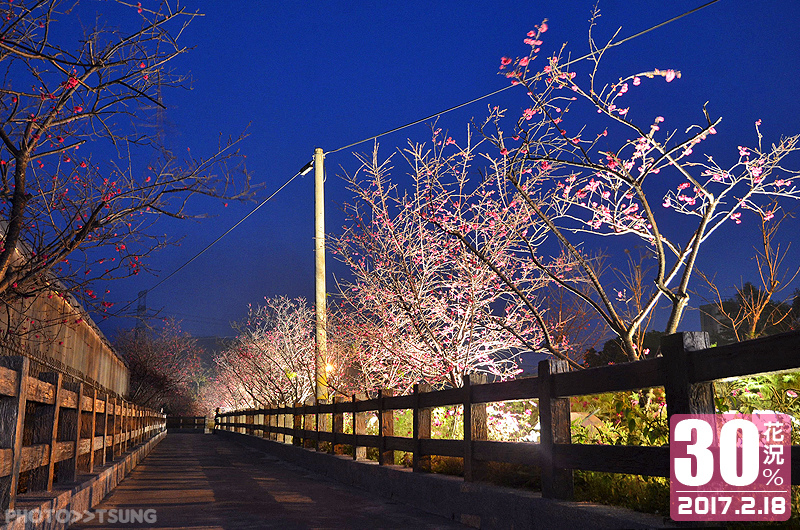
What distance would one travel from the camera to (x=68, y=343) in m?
12.3

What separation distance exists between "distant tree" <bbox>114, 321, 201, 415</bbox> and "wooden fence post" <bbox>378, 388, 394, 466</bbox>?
511 inches

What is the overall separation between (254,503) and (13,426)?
3.80m

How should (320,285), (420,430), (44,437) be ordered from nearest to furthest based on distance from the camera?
(44,437)
(420,430)
(320,285)

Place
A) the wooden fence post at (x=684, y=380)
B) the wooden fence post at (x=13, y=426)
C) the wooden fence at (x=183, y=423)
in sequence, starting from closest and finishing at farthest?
the wooden fence post at (x=684, y=380)
the wooden fence post at (x=13, y=426)
the wooden fence at (x=183, y=423)

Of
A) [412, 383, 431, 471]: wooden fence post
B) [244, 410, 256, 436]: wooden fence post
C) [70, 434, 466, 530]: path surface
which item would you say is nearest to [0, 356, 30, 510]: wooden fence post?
[70, 434, 466, 530]: path surface

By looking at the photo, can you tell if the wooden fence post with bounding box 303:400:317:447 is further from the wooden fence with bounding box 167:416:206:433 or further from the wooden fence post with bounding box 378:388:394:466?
the wooden fence with bounding box 167:416:206:433

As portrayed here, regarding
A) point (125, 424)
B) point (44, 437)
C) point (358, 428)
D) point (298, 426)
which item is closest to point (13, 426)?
point (44, 437)

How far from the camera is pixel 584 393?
4.95m

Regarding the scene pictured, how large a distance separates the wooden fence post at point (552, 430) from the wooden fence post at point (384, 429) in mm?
4570

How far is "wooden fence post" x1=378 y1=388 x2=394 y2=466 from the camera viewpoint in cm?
965

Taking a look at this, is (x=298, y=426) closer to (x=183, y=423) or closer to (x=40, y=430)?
(x=40, y=430)

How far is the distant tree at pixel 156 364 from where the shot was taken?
38344 mm

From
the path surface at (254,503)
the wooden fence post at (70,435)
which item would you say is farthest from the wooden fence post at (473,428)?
the wooden fence post at (70,435)

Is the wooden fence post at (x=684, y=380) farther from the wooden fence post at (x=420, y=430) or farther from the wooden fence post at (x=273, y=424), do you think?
the wooden fence post at (x=273, y=424)
